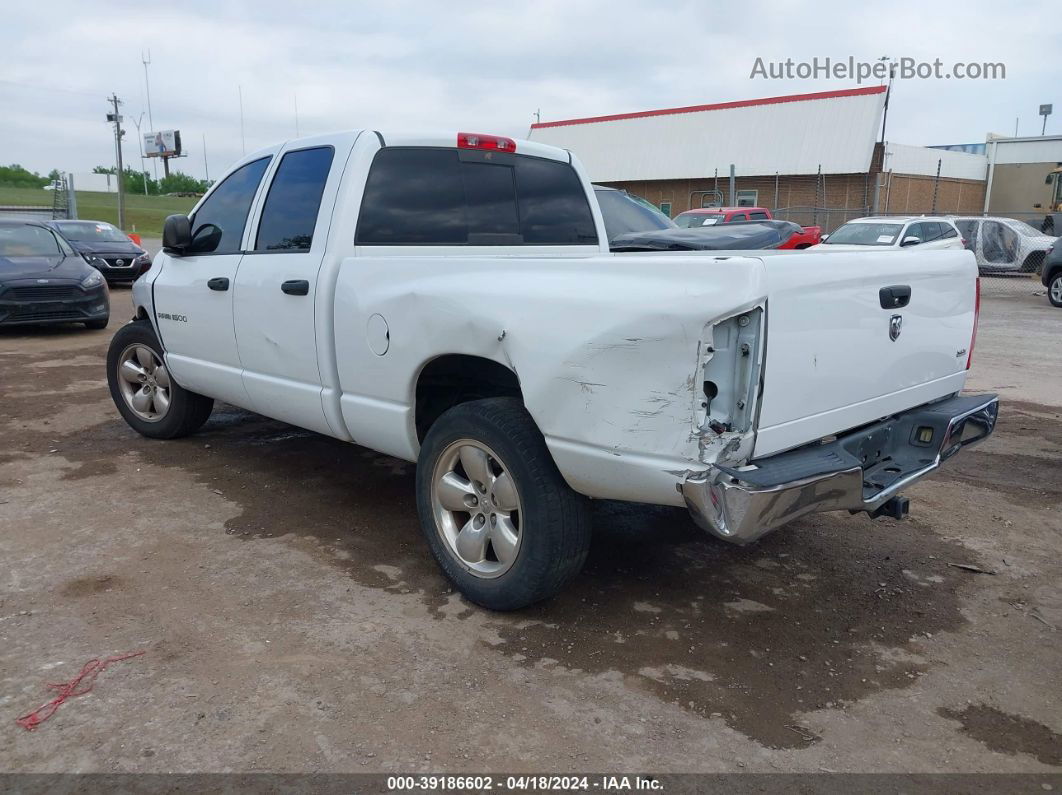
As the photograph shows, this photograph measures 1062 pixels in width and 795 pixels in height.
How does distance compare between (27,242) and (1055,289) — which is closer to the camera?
(27,242)

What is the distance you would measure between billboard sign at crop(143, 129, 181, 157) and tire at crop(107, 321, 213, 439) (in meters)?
69.6

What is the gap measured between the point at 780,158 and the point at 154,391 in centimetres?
3076

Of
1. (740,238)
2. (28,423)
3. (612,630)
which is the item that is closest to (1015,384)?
(740,238)

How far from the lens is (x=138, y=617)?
3.46 meters

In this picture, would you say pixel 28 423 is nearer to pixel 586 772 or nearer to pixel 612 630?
pixel 612 630

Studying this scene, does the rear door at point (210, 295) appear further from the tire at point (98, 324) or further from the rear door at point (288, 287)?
the tire at point (98, 324)

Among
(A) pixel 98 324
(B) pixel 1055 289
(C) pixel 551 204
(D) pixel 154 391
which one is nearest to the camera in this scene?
(C) pixel 551 204

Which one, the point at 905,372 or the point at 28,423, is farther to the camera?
the point at 28,423

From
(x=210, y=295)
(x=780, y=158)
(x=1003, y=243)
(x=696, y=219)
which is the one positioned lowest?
(x=210, y=295)

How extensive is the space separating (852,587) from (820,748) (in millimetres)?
1342

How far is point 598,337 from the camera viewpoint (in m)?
2.86

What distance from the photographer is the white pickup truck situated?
2.74 m

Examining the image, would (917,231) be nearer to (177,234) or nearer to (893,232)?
(893,232)

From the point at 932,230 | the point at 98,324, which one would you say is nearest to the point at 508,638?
the point at 98,324
